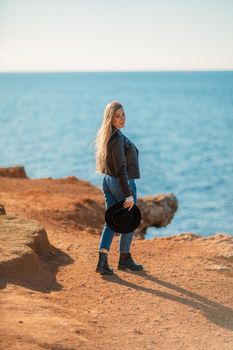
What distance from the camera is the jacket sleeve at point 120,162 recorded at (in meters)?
7.07

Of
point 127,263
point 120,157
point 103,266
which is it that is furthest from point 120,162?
point 127,263

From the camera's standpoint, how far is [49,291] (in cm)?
714

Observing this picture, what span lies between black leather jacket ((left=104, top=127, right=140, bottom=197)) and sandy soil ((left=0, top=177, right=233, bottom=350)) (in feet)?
4.32

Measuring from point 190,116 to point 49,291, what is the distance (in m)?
79.6

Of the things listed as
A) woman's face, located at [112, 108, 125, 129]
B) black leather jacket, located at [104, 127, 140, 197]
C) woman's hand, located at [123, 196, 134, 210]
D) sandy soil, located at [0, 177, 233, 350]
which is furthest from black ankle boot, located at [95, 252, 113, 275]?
woman's face, located at [112, 108, 125, 129]

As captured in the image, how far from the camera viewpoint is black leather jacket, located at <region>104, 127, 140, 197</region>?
7082mm

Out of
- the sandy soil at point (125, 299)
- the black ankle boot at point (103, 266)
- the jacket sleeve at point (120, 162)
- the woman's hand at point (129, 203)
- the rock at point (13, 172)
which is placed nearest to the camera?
the sandy soil at point (125, 299)

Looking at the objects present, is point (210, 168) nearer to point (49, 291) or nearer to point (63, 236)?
point (63, 236)

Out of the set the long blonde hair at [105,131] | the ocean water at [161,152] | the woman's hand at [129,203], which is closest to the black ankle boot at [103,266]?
the woman's hand at [129,203]

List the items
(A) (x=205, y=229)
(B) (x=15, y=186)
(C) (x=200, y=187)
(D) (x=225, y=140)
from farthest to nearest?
(D) (x=225, y=140)
(C) (x=200, y=187)
(A) (x=205, y=229)
(B) (x=15, y=186)

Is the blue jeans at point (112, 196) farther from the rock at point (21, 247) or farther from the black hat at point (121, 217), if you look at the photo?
the rock at point (21, 247)

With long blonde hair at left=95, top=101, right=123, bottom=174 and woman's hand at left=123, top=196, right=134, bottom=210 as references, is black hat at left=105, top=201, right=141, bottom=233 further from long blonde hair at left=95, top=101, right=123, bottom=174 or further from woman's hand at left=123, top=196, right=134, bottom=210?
long blonde hair at left=95, top=101, right=123, bottom=174

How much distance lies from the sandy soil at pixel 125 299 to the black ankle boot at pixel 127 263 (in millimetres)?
93

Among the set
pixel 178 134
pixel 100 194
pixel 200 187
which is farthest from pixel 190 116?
pixel 100 194
